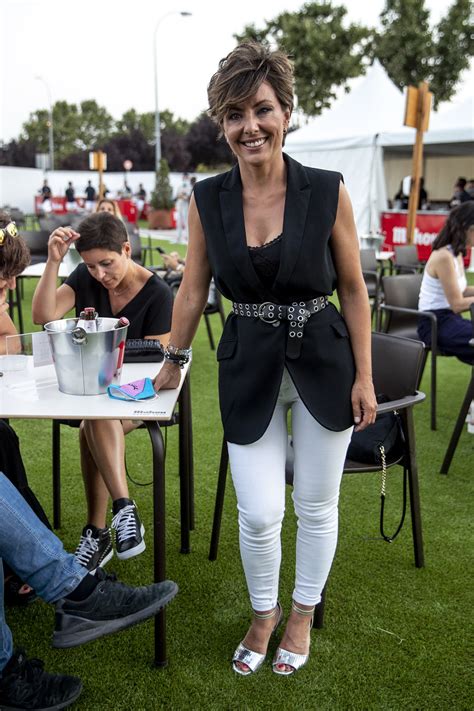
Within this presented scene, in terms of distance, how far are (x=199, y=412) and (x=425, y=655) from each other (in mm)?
2460

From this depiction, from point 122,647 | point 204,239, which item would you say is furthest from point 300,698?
point 204,239

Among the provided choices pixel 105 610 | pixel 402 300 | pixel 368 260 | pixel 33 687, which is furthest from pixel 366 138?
pixel 33 687

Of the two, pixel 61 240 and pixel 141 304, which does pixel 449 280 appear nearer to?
pixel 141 304

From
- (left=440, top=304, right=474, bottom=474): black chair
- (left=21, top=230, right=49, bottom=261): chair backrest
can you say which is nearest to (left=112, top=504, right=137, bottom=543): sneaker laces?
(left=440, top=304, right=474, bottom=474): black chair

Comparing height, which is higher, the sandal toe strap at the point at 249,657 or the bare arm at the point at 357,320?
the bare arm at the point at 357,320

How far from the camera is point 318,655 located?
2059 mm

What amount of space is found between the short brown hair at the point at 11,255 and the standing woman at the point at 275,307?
0.72 meters

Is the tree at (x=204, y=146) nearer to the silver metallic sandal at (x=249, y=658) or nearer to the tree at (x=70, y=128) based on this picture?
the tree at (x=70, y=128)

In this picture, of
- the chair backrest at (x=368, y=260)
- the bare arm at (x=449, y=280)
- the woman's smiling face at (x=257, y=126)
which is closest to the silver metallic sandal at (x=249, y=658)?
the woman's smiling face at (x=257, y=126)

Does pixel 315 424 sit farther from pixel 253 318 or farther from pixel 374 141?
pixel 374 141

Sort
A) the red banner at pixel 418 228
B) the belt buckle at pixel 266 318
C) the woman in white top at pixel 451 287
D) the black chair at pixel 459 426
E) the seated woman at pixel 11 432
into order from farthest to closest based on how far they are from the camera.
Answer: the red banner at pixel 418 228 < the woman in white top at pixel 451 287 < the black chair at pixel 459 426 < the seated woman at pixel 11 432 < the belt buckle at pixel 266 318

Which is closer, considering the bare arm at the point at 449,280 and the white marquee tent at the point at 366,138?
the bare arm at the point at 449,280

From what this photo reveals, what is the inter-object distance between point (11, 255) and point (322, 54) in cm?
2588

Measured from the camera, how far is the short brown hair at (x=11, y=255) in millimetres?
2271
